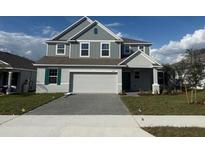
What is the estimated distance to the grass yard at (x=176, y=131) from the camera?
Answer: 21.3 ft

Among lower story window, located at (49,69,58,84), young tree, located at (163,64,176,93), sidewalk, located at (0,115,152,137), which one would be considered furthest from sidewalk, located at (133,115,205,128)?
young tree, located at (163,64,176,93)

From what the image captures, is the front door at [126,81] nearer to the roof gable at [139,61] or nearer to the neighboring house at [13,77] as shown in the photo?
the roof gable at [139,61]

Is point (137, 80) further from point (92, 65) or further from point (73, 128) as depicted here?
point (73, 128)

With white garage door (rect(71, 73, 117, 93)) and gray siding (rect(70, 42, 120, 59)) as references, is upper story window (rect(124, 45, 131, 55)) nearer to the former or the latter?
gray siding (rect(70, 42, 120, 59))

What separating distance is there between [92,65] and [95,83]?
193 centimetres

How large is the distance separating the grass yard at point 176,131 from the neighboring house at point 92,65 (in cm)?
1391

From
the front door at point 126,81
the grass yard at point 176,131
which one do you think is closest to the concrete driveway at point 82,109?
the grass yard at point 176,131

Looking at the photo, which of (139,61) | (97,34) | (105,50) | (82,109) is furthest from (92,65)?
(82,109)

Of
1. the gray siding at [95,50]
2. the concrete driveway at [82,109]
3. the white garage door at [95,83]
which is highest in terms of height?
the gray siding at [95,50]

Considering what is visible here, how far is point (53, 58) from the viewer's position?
2316cm

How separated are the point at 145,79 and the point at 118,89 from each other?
4.65m

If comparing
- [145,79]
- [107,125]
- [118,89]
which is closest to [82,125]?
[107,125]

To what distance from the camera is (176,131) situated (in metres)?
6.94

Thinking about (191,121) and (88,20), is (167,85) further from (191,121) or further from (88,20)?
(191,121)
